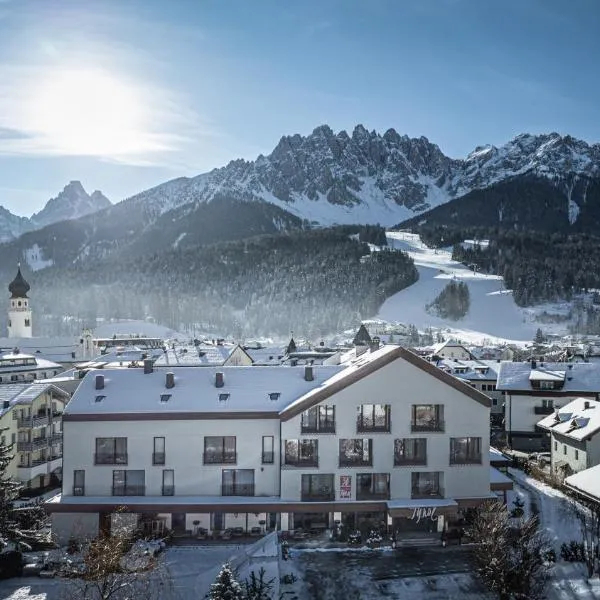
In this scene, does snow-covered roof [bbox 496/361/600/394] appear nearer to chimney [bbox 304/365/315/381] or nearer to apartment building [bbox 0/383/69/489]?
chimney [bbox 304/365/315/381]

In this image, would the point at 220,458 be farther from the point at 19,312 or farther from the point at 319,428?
the point at 19,312

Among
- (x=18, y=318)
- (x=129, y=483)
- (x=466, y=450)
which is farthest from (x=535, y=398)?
(x=18, y=318)

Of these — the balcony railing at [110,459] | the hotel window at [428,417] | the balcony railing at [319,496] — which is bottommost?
the balcony railing at [319,496]

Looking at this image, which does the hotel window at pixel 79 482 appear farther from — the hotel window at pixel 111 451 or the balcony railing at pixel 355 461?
the balcony railing at pixel 355 461

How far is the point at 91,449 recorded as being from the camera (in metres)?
37.5

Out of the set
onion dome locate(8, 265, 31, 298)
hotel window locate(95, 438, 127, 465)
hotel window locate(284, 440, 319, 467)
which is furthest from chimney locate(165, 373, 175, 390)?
onion dome locate(8, 265, 31, 298)

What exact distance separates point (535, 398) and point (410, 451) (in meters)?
29.0

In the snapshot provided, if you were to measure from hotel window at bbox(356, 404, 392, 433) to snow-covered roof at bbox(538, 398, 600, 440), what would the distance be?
1757 centimetres

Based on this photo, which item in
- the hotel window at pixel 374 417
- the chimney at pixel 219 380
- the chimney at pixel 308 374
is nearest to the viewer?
the hotel window at pixel 374 417

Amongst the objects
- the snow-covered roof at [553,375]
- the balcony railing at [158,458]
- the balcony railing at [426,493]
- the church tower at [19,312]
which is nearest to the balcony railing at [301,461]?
the balcony railing at [426,493]

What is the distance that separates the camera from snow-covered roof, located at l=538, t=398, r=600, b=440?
1866 inches

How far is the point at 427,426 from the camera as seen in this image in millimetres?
37656

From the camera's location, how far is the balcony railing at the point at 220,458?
3719cm

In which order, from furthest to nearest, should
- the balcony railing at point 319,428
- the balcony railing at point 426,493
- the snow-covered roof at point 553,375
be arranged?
1. the snow-covered roof at point 553,375
2. the balcony railing at point 319,428
3. the balcony railing at point 426,493
